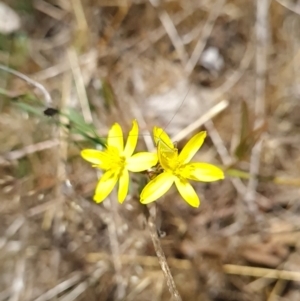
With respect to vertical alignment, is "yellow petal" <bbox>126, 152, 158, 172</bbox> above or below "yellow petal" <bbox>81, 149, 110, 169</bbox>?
below

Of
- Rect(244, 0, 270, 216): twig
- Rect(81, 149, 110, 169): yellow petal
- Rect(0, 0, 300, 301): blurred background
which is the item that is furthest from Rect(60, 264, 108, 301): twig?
Rect(244, 0, 270, 216): twig

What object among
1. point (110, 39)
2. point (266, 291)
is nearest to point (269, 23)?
point (110, 39)

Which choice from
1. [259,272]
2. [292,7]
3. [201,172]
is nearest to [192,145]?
[201,172]

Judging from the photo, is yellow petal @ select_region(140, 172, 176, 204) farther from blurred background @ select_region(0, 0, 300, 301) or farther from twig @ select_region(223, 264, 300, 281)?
twig @ select_region(223, 264, 300, 281)

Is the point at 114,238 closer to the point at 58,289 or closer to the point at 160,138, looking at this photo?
the point at 58,289

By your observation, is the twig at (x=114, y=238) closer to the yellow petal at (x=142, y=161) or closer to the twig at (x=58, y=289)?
the twig at (x=58, y=289)

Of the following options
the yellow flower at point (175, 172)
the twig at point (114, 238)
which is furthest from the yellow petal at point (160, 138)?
the twig at point (114, 238)
